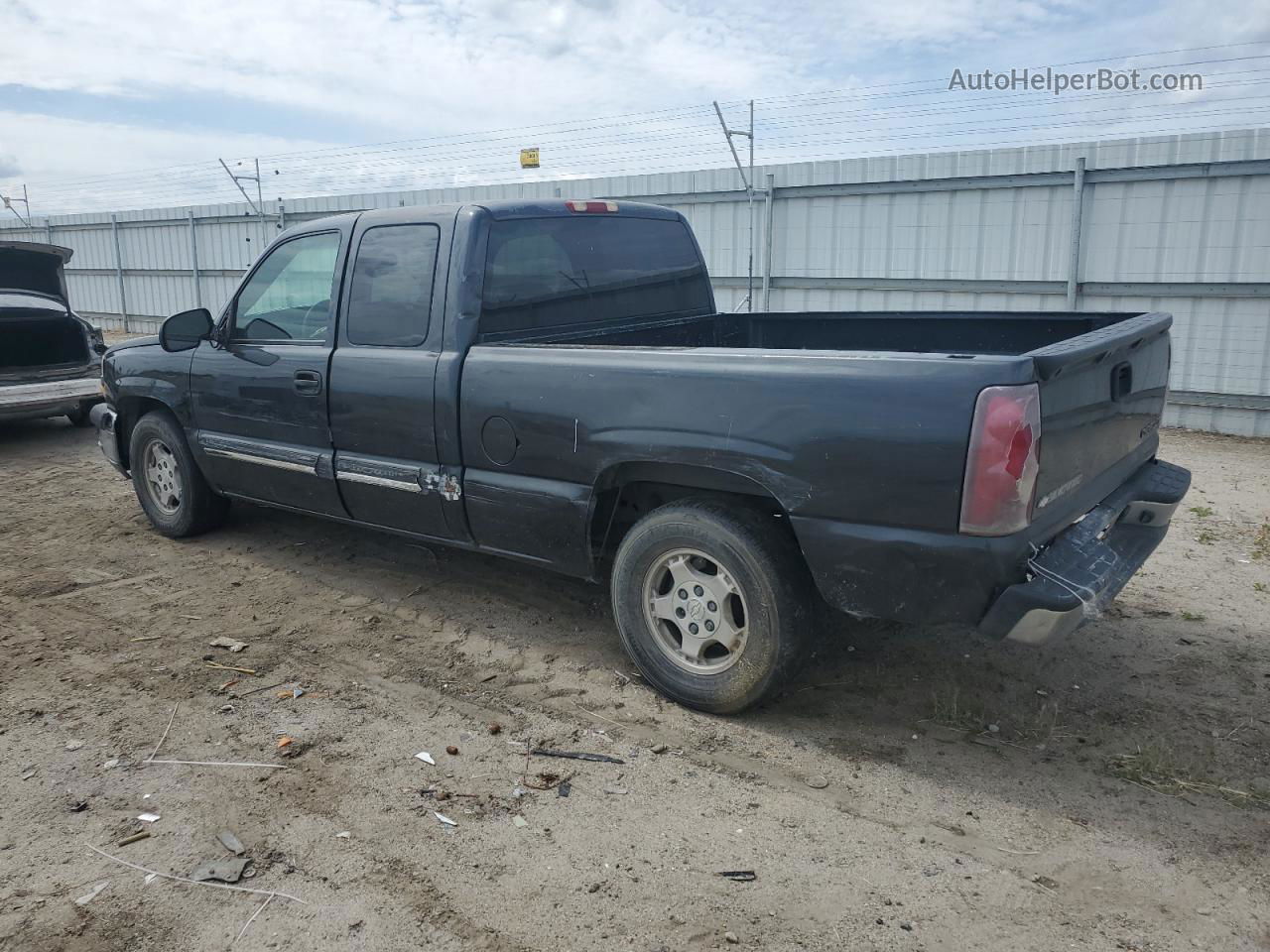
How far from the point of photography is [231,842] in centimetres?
298

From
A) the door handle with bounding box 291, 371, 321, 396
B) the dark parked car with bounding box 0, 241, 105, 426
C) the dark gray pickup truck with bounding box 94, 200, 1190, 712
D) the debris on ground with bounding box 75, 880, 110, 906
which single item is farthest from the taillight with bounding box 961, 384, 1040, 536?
the dark parked car with bounding box 0, 241, 105, 426

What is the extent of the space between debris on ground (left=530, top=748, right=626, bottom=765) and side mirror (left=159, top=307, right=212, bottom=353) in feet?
10.9

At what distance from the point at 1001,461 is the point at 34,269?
10159 millimetres

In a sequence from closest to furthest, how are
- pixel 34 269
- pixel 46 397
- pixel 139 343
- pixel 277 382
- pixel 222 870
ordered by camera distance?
pixel 222 870 < pixel 277 382 < pixel 139 343 < pixel 46 397 < pixel 34 269

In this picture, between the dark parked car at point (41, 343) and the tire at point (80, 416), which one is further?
the tire at point (80, 416)

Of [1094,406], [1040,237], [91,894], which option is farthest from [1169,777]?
[1040,237]

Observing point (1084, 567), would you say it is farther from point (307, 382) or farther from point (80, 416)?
point (80, 416)

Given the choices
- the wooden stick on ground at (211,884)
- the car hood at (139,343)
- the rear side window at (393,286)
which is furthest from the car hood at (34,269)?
the wooden stick on ground at (211,884)

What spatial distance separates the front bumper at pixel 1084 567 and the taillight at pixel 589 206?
105 inches

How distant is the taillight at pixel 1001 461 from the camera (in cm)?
291

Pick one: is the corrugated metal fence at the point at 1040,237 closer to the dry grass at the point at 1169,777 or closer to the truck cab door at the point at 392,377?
the dry grass at the point at 1169,777

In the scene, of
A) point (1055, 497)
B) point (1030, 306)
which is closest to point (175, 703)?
point (1055, 497)

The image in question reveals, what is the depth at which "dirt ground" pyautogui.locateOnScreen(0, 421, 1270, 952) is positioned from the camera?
263cm

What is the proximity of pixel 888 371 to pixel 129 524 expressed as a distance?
550cm
